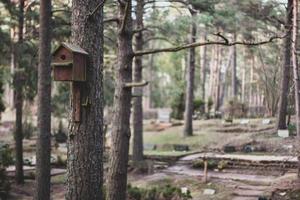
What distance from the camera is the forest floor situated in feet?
36.3

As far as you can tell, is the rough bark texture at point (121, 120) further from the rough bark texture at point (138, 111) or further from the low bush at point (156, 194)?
the rough bark texture at point (138, 111)

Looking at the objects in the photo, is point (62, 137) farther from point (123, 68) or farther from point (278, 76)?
point (123, 68)

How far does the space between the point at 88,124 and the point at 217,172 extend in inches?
351

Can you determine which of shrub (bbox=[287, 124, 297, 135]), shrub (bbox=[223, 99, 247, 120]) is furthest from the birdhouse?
shrub (bbox=[223, 99, 247, 120])

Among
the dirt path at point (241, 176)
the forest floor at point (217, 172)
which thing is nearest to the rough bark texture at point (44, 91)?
the forest floor at point (217, 172)

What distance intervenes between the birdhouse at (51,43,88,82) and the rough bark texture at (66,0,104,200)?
0.26 feet

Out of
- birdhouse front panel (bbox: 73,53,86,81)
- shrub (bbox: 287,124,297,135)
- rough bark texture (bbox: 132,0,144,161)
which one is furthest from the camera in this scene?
shrub (bbox: 287,124,297,135)

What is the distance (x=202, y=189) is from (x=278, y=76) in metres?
9.03

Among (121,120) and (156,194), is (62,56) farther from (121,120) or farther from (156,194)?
(156,194)

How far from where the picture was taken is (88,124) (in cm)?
506

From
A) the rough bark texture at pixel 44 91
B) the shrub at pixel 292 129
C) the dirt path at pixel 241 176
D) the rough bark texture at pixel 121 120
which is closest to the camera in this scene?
the rough bark texture at pixel 121 120

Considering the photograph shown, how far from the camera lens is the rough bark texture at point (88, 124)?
504 cm

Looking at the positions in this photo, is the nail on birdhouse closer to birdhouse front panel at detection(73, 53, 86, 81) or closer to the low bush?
birdhouse front panel at detection(73, 53, 86, 81)

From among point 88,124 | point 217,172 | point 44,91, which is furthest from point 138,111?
point 88,124
